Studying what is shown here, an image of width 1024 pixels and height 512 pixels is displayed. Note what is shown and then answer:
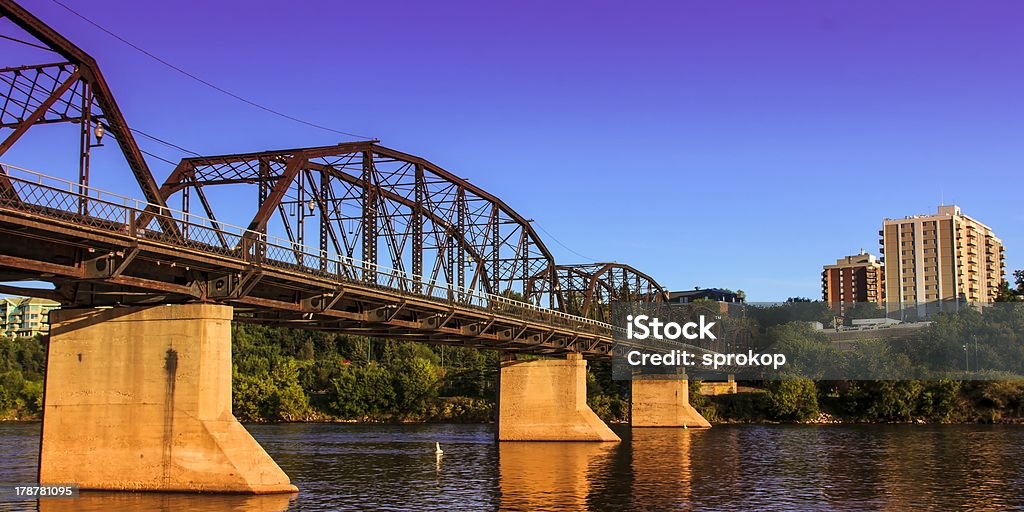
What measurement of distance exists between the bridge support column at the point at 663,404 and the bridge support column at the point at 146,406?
91.9 meters

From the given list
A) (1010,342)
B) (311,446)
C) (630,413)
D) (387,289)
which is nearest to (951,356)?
(1010,342)

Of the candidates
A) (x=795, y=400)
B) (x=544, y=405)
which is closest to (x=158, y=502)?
(x=544, y=405)

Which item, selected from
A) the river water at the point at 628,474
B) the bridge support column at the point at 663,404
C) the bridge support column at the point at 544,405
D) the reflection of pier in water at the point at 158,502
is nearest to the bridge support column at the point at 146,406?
the reflection of pier in water at the point at 158,502

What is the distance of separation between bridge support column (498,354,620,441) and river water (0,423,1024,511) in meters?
1.96

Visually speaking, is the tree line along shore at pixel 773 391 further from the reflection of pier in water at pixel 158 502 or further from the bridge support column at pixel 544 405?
the reflection of pier in water at pixel 158 502

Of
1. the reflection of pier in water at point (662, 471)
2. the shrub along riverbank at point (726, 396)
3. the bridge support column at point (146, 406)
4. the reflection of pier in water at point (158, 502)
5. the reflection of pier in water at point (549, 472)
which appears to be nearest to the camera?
the reflection of pier in water at point (158, 502)

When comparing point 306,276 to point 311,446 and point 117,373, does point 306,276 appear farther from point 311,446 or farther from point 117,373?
point 311,446

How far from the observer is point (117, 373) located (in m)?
46.4

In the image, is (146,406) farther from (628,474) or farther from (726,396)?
(726,396)

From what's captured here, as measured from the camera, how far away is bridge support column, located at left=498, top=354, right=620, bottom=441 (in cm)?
9669

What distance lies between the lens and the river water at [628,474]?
48531 millimetres

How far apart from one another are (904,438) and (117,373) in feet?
266

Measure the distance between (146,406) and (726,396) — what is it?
11918 centimetres

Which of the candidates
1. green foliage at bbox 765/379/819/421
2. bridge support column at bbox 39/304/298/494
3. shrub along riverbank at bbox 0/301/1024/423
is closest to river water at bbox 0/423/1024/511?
bridge support column at bbox 39/304/298/494
